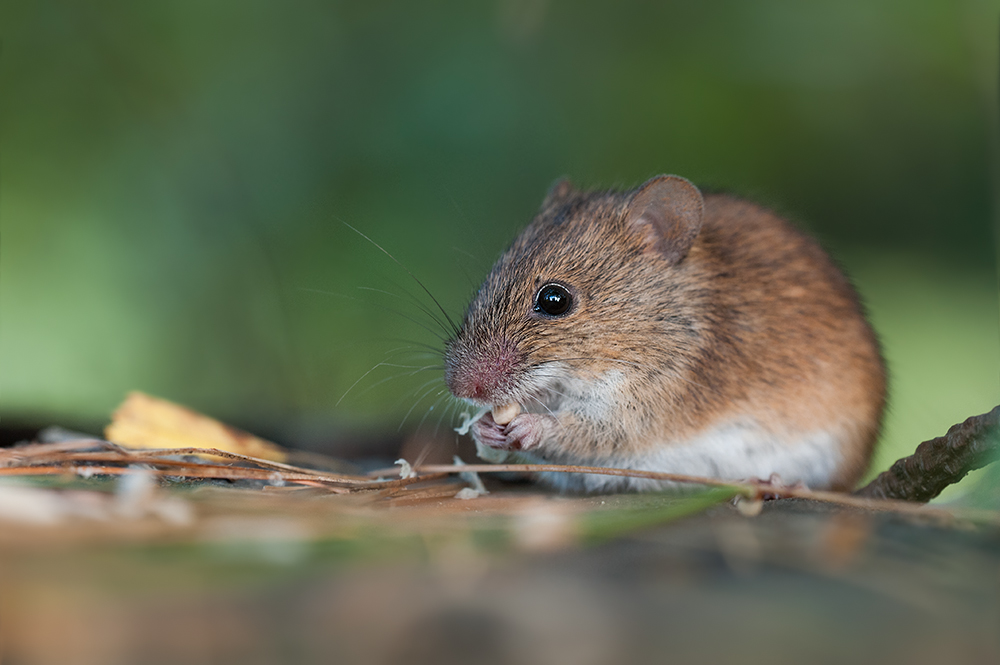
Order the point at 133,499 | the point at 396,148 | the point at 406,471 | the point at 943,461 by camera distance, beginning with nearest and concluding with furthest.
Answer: the point at 133,499 < the point at 943,461 < the point at 406,471 < the point at 396,148

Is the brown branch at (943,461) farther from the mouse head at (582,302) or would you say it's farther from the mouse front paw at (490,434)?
the mouse front paw at (490,434)

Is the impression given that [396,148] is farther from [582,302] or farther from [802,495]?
[802,495]

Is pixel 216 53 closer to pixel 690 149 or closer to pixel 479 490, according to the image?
pixel 690 149

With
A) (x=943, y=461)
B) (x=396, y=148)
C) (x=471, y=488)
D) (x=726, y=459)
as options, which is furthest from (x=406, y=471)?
(x=396, y=148)

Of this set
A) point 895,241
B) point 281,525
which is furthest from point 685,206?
point 895,241

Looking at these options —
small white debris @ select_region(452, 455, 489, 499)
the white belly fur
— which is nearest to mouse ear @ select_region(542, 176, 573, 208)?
the white belly fur

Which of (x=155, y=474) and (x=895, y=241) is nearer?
(x=155, y=474)

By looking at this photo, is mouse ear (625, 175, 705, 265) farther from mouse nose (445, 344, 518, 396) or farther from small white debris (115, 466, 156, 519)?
small white debris (115, 466, 156, 519)
